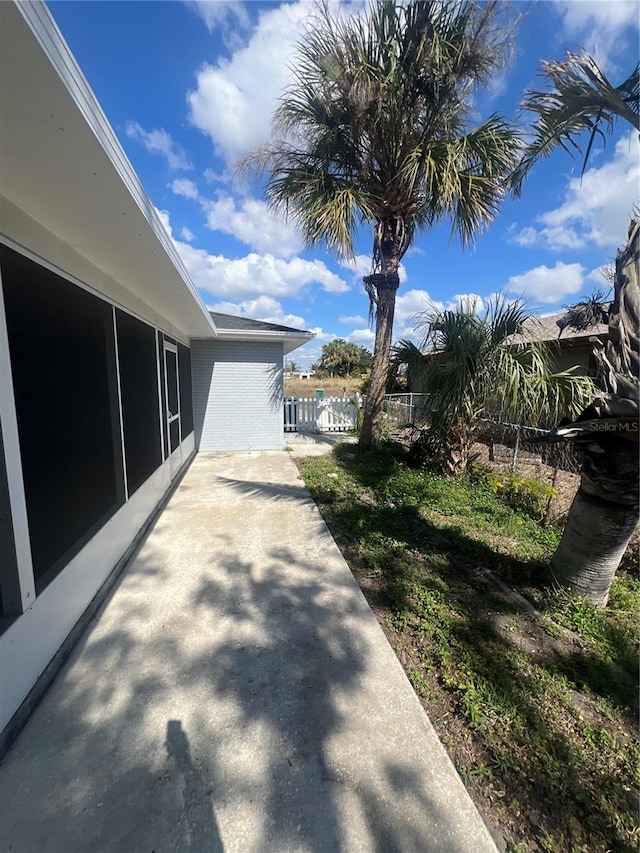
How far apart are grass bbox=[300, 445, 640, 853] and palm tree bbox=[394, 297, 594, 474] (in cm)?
145

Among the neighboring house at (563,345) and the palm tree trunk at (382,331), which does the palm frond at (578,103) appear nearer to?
the neighboring house at (563,345)

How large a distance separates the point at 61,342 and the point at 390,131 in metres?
6.03

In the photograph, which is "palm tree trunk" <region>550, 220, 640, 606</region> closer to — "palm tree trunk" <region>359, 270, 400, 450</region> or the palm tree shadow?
the palm tree shadow

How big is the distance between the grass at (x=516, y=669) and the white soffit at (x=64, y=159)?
3053 mm

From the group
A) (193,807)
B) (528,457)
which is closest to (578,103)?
(193,807)

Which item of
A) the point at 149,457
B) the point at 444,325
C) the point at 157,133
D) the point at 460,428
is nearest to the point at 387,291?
the point at 444,325

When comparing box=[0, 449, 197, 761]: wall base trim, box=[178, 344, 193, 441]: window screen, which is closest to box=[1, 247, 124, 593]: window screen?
box=[0, 449, 197, 761]: wall base trim

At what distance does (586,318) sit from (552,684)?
8.39 meters

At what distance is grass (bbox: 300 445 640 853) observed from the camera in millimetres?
1379

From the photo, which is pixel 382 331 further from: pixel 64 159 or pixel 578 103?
pixel 64 159

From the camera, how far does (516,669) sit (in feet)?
6.60

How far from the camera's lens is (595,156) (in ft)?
8.71

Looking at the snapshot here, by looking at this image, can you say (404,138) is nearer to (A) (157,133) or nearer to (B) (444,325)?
(B) (444,325)

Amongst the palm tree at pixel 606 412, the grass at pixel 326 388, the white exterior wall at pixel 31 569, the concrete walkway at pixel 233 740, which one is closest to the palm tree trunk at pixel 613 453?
the palm tree at pixel 606 412
